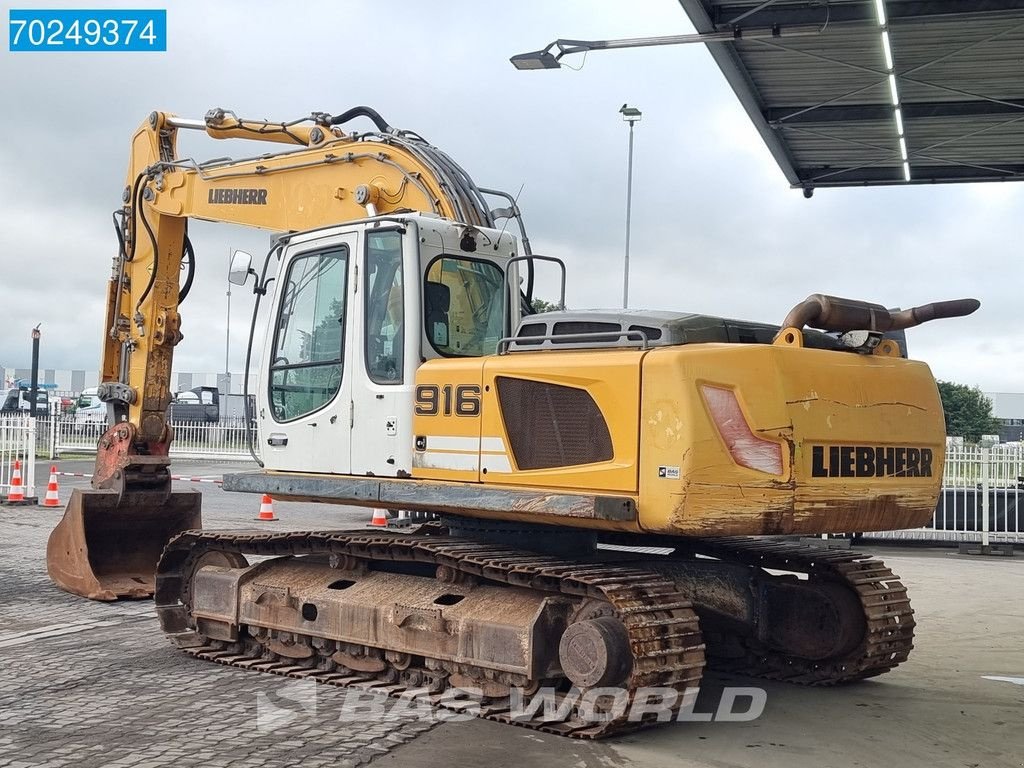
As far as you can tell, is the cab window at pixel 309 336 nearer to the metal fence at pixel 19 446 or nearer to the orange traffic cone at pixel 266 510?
the orange traffic cone at pixel 266 510

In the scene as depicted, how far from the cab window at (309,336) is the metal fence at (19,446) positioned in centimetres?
1280

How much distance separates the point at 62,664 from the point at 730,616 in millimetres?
4427

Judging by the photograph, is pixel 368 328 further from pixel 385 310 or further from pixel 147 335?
pixel 147 335

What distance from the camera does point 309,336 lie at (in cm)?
807

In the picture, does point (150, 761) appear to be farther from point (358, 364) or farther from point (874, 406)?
point (874, 406)

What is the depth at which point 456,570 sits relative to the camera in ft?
24.0

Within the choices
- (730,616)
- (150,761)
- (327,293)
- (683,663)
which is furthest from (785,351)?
(150,761)

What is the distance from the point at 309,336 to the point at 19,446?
13.8 meters

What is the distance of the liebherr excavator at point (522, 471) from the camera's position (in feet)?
20.2

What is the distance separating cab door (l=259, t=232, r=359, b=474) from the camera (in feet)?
25.4

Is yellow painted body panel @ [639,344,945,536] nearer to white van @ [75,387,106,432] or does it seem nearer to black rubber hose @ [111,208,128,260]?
black rubber hose @ [111,208,128,260]

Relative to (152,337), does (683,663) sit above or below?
below

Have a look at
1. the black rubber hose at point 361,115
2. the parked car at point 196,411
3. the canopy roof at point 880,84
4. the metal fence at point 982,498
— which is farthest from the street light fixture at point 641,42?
the parked car at point 196,411

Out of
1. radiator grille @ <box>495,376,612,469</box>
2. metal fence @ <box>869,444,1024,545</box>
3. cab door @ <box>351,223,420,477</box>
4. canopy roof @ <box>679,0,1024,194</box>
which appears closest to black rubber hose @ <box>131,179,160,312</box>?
cab door @ <box>351,223,420,477</box>
